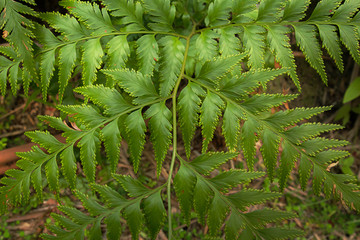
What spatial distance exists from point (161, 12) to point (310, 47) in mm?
856

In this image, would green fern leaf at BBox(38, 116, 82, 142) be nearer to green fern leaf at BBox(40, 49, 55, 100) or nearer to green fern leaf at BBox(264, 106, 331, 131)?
green fern leaf at BBox(40, 49, 55, 100)

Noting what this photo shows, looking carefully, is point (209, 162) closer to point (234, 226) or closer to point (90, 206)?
point (234, 226)

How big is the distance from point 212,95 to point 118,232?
88 cm

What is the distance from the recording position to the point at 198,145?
2.71m

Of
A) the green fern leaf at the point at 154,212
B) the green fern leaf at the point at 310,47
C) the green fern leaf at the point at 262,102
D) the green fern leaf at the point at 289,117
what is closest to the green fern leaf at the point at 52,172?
the green fern leaf at the point at 154,212

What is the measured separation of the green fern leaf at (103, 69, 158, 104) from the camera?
4.61ft

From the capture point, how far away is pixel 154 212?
143cm

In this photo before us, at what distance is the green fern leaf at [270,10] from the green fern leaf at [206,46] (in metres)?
0.28

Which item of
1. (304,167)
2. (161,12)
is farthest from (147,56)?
(304,167)

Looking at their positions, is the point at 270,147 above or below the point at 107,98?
below

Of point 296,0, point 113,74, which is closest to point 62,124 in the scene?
A: point 113,74

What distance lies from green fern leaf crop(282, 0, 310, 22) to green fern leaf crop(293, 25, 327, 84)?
0.06 metres

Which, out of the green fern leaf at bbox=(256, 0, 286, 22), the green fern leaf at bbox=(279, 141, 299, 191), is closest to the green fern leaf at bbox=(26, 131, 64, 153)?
the green fern leaf at bbox=(279, 141, 299, 191)

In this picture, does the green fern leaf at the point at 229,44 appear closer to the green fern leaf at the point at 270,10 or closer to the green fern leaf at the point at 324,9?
the green fern leaf at the point at 270,10
